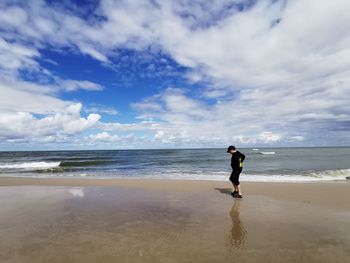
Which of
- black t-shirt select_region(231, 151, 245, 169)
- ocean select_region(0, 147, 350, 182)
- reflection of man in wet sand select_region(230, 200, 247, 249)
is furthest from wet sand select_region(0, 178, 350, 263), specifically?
ocean select_region(0, 147, 350, 182)

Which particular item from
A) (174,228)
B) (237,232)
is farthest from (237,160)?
(174,228)

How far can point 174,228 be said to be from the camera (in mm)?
6168

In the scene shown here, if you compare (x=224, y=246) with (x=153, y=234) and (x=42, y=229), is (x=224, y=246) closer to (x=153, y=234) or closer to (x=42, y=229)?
(x=153, y=234)

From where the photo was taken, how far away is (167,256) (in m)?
4.58

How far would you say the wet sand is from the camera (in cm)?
468

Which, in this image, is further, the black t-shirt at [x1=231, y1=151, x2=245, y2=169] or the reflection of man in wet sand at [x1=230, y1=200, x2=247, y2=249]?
the black t-shirt at [x1=231, y1=151, x2=245, y2=169]

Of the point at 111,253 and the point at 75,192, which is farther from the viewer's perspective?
the point at 75,192

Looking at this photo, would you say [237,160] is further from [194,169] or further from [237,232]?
[194,169]

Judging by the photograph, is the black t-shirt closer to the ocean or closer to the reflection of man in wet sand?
the reflection of man in wet sand

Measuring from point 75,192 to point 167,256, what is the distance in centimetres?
778

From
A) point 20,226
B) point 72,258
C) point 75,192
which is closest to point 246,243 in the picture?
point 72,258

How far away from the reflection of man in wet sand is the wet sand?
19 mm

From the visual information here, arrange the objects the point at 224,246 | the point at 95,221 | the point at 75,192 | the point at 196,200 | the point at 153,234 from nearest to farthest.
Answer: the point at 224,246 → the point at 153,234 → the point at 95,221 → the point at 196,200 → the point at 75,192

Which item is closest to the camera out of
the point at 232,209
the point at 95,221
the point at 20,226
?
the point at 20,226
